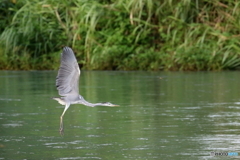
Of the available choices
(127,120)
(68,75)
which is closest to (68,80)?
(68,75)

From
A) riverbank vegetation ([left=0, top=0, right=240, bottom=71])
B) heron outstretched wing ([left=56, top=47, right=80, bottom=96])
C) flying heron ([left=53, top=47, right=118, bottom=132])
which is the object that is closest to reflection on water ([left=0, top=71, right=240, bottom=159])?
flying heron ([left=53, top=47, right=118, bottom=132])

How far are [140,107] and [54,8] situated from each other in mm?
10873

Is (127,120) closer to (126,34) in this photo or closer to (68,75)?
(68,75)

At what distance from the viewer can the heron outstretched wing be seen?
804cm

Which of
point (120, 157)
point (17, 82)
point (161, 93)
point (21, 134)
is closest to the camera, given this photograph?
point (120, 157)

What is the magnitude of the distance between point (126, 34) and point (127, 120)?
1138 centimetres

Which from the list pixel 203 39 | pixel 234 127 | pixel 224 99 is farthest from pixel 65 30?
pixel 234 127

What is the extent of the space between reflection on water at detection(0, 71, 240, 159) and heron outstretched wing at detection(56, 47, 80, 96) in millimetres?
518

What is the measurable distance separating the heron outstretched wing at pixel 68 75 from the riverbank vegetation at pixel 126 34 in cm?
1143

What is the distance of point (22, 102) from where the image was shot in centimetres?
1220

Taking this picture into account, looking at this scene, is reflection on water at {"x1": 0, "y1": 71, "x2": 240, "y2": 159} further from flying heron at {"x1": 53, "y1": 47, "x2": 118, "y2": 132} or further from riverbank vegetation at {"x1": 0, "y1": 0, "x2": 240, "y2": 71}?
riverbank vegetation at {"x1": 0, "y1": 0, "x2": 240, "y2": 71}

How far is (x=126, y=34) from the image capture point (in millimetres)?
21000

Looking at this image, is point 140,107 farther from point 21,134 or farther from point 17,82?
point 17,82

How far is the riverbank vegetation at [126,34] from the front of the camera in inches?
773
